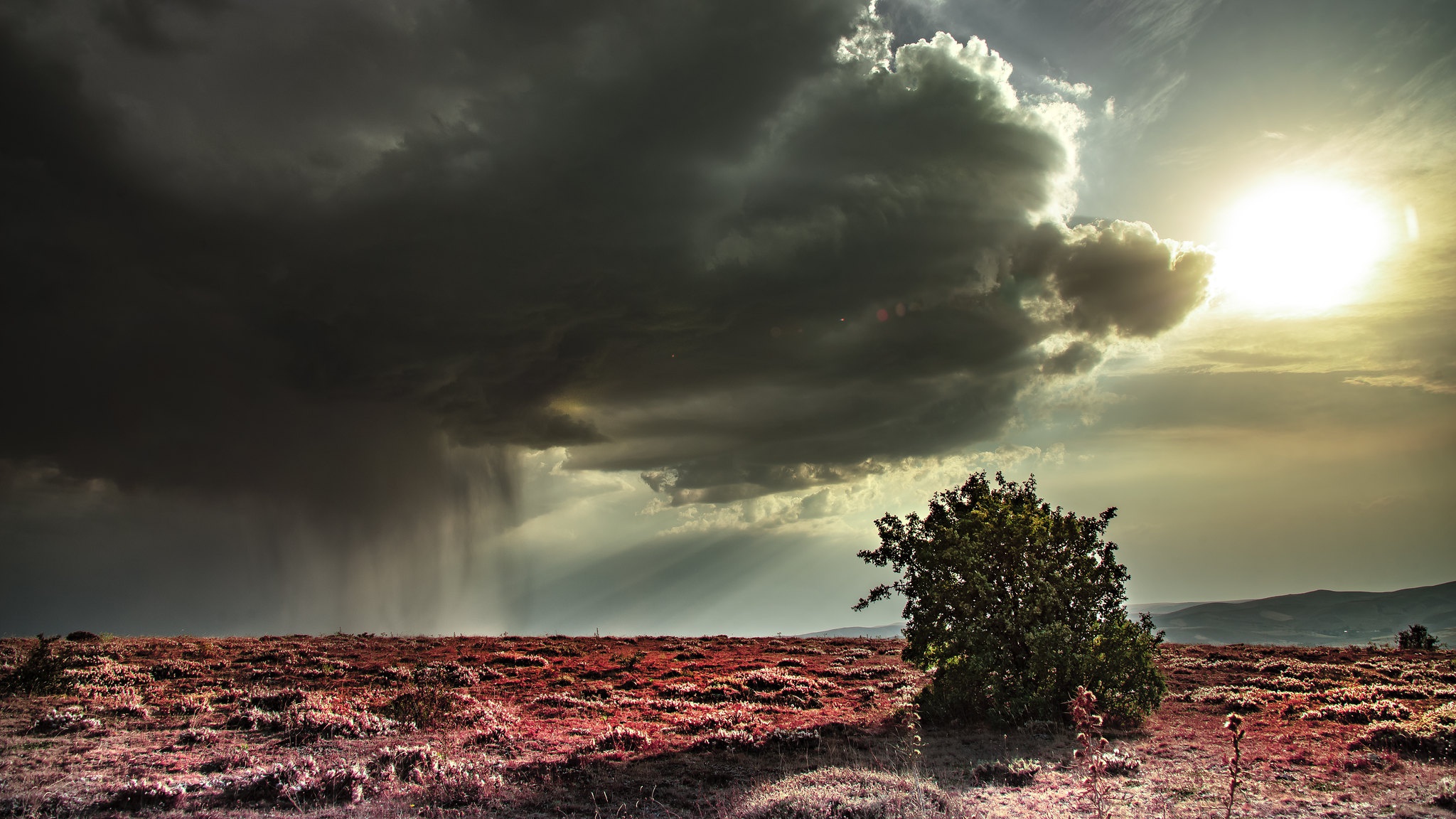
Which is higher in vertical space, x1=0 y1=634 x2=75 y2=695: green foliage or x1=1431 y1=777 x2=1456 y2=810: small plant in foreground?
x1=0 y1=634 x2=75 y2=695: green foliage

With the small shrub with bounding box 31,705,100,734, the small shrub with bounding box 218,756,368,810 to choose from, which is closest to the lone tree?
the small shrub with bounding box 218,756,368,810

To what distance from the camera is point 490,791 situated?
13.0 meters

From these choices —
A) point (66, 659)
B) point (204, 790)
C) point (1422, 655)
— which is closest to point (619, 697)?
point (204, 790)

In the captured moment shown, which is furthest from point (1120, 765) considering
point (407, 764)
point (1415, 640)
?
point (1415, 640)

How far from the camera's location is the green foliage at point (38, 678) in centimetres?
2097

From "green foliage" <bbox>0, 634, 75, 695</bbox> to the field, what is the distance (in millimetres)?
716

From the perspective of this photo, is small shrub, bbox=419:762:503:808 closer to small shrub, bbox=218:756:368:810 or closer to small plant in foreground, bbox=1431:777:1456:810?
small shrub, bbox=218:756:368:810

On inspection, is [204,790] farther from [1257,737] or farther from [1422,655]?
[1422,655]

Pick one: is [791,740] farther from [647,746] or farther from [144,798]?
[144,798]

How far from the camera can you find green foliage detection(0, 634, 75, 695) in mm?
20969

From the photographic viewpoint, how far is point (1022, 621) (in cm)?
1878

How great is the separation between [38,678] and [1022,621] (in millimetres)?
30637

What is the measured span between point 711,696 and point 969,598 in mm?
12359

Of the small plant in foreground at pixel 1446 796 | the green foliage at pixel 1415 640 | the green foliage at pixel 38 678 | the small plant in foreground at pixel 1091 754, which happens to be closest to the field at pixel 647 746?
the small plant in foreground at pixel 1446 796
